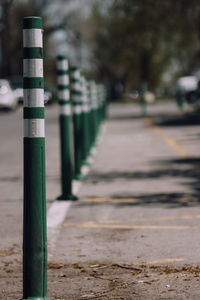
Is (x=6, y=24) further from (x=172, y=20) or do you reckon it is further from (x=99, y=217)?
(x=99, y=217)

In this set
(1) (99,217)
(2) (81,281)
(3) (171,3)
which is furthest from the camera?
(3) (171,3)

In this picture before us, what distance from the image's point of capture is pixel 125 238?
6.27 metres

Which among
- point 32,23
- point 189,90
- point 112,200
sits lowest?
point 112,200

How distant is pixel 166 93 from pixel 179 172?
6992 cm

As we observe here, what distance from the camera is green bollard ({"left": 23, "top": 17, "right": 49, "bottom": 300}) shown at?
4254mm

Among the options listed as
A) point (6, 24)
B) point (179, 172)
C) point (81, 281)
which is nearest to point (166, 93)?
point (6, 24)

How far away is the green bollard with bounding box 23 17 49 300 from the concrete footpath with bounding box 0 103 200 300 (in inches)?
10.9

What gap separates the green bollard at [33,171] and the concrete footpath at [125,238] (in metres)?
0.28

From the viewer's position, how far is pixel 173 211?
754cm

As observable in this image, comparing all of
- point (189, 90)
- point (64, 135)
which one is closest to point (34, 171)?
point (64, 135)

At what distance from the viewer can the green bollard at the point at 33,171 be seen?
4.25m

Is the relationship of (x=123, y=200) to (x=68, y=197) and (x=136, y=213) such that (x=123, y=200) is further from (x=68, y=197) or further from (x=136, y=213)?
(x=136, y=213)

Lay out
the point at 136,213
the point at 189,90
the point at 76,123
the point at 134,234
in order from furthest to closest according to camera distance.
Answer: the point at 189,90, the point at 76,123, the point at 136,213, the point at 134,234

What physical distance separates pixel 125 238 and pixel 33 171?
2.15 m
